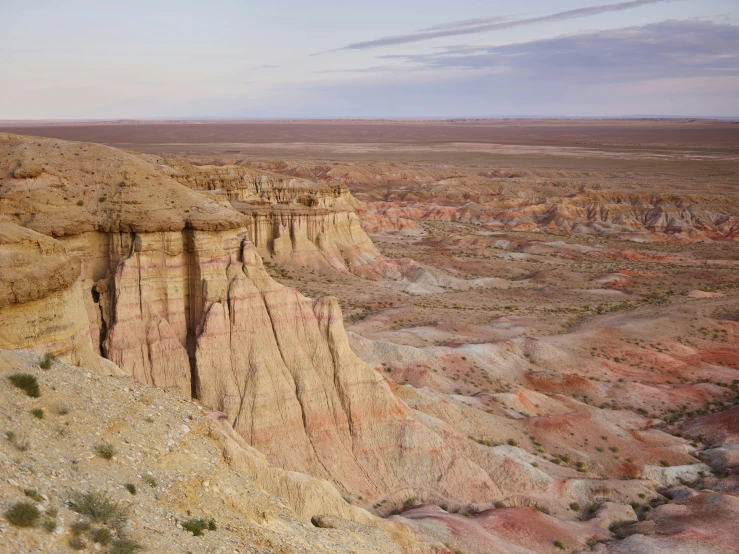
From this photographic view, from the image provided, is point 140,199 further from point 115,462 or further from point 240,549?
point 240,549

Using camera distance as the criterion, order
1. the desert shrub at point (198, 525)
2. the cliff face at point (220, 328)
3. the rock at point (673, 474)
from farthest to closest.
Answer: the rock at point (673, 474), the cliff face at point (220, 328), the desert shrub at point (198, 525)

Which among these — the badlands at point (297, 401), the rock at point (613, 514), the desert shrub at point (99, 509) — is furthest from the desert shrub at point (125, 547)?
the rock at point (613, 514)

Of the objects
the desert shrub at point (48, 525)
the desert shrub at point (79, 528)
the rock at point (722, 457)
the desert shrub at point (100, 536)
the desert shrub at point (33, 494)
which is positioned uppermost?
the desert shrub at point (33, 494)

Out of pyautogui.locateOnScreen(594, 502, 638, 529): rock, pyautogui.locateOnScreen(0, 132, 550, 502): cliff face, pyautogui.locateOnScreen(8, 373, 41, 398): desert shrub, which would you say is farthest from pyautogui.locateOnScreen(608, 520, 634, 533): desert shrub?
pyautogui.locateOnScreen(8, 373, 41, 398): desert shrub

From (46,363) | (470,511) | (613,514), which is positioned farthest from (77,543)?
(613,514)

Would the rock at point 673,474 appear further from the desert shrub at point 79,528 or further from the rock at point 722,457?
the desert shrub at point 79,528

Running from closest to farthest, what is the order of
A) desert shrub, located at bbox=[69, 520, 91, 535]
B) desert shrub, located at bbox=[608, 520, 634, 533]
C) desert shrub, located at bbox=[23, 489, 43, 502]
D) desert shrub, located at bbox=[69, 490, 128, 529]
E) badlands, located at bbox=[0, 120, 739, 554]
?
1. desert shrub, located at bbox=[69, 520, 91, 535]
2. desert shrub, located at bbox=[23, 489, 43, 502]
3. desert shrub, located at bbox=[69, 490, 128, 529]
4. badlands, located at bbox=[0, 120, 739, 554]
5. desert shrub, located at bbox=[608, 520, 634, 533]

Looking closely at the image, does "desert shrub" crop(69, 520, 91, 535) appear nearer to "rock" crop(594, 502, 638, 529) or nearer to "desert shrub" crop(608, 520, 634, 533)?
"rock" crop(594, 502, 638, 529)

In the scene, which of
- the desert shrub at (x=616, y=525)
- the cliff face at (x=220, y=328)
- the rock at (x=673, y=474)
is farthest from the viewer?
the rock at (x=673, y=474)
